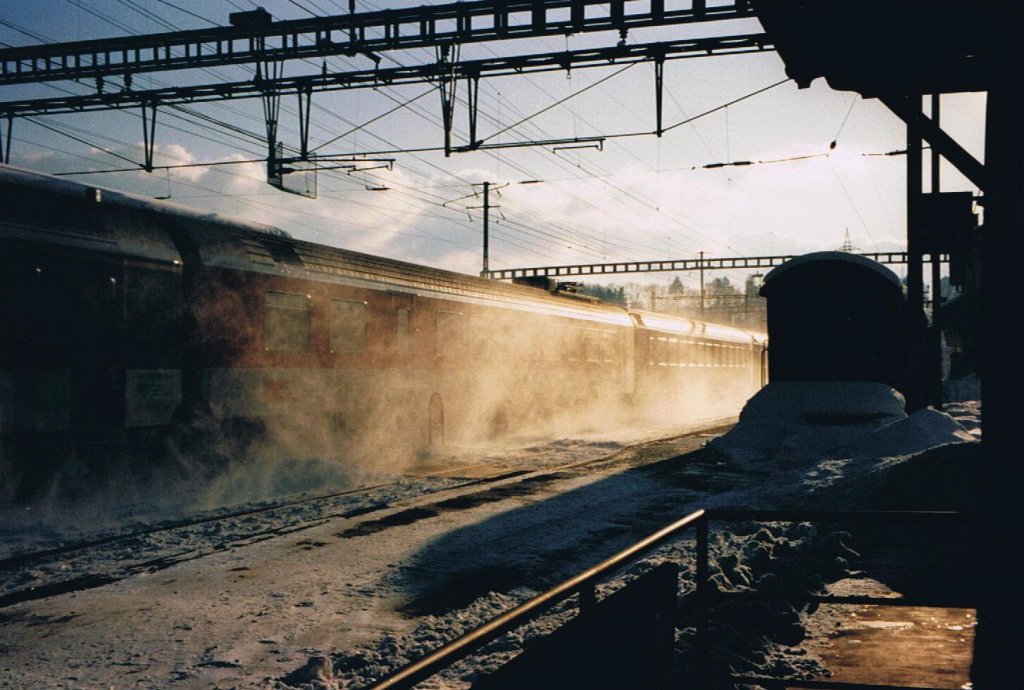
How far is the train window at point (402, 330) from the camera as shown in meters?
16.3

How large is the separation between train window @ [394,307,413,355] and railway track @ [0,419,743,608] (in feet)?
8.41

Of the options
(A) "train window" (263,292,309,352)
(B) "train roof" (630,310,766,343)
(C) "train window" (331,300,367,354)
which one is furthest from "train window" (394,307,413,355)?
(B) "train roof" (630,310,766,343)

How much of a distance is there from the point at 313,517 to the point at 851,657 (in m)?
6.45

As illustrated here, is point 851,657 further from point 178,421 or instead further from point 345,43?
point 345,43

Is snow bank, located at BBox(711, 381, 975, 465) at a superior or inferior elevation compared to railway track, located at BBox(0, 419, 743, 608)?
superior

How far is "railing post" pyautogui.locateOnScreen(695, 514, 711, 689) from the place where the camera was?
4113 mm

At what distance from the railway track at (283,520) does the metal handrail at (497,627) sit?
5.59 m

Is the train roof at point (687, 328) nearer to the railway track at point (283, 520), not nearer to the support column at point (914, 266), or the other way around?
the support column at point (914, 266)

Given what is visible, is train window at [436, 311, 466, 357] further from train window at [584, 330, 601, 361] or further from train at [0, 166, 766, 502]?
train window at [584, 330, 601, 361]

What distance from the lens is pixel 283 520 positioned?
9.95 m

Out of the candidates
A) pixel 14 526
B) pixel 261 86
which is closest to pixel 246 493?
pixel 14 526

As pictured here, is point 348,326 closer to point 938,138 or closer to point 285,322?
point 285,322

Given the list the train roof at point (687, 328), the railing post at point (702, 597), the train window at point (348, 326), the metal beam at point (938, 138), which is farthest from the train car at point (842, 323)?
the railing post at point (702, 597)

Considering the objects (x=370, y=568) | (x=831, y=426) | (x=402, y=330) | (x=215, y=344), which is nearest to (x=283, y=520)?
(x=370, y=568)
